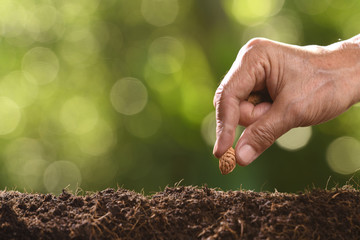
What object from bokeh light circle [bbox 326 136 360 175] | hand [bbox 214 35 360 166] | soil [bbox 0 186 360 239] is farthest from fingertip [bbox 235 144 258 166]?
bokeh light circle [bbox 326 136 360 175]

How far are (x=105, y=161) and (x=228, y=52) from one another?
10.3ft

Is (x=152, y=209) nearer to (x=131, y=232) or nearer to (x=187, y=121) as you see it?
(x=131, y=232)

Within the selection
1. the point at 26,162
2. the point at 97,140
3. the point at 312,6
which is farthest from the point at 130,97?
the point at 312,6

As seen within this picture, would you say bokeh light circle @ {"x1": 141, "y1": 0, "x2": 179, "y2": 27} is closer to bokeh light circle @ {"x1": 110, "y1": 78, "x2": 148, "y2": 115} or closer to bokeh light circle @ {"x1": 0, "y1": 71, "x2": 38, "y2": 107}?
bokeh light circle @ {"x1": 110, "y1": 78, "x2": 148, "y2": 115}

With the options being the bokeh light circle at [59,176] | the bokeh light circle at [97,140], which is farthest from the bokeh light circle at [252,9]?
the bokeh light circle at [59,176]

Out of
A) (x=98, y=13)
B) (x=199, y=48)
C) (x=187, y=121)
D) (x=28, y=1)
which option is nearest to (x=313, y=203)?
(x=187, y=121)

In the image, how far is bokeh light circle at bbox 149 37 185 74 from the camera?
7.04 meters

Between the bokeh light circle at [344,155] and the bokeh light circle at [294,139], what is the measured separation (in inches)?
15.8

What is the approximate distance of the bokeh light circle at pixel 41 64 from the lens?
295 inches

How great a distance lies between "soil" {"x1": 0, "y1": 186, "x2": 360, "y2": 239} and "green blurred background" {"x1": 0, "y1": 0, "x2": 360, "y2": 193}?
432cm

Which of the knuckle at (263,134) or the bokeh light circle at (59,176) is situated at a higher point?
the knuckle at (263,134)

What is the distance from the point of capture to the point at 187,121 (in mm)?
6812

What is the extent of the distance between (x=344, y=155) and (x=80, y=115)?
16.3 ft

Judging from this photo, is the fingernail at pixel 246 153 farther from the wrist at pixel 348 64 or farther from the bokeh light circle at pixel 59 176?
the bokeh light circle at pixel 59 176
